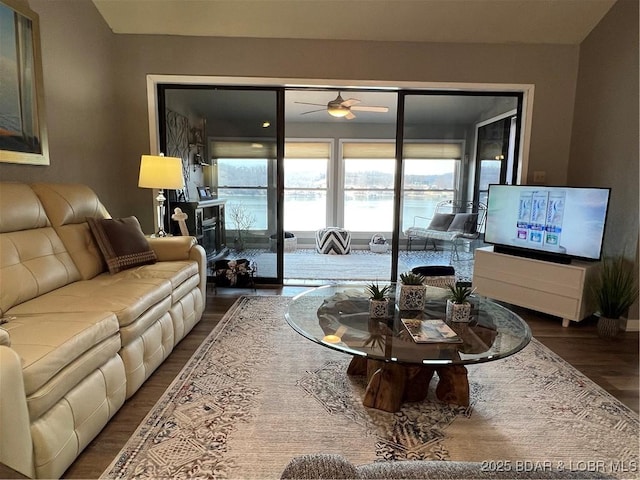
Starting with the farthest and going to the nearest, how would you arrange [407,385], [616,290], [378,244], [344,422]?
[378,244]
[616,290]
[407,385]
[344,422]

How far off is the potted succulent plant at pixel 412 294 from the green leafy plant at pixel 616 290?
6.16 feet

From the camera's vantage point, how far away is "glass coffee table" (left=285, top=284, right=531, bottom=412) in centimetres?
171


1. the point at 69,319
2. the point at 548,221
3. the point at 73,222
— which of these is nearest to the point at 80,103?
the point at 73,222

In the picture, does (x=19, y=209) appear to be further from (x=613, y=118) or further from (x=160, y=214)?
(x=613, y=118)

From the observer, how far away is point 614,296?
302 centimetres

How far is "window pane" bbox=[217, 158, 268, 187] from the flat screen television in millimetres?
2421

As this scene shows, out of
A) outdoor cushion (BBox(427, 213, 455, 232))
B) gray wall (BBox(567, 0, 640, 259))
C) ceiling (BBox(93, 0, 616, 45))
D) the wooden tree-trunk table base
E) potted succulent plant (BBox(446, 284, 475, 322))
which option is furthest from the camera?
outdoor cushion (BBox(427, 213, 455, 232))

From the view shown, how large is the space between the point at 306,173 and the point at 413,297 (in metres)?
5.52

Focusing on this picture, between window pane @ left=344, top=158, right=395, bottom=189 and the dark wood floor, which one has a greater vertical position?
window pane @ left=344, top=158, right=395, bottom=189

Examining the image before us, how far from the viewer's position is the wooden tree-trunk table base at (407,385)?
6.37 ft

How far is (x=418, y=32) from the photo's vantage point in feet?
12.3

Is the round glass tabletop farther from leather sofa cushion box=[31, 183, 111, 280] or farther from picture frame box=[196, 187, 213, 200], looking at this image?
picture frame box=[196, 187, 213, 200]

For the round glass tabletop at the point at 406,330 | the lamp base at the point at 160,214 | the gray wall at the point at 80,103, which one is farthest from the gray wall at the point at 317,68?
the round glass tabletop at the point at 406,330

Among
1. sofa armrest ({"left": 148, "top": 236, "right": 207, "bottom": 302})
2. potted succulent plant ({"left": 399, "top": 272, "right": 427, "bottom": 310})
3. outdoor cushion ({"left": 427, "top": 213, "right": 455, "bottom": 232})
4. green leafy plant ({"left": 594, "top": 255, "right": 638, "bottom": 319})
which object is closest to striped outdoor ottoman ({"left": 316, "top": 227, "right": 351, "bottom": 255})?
outdoor cushion ({"left": 427, "top": 213, "right": 455, "bottom": 232})
